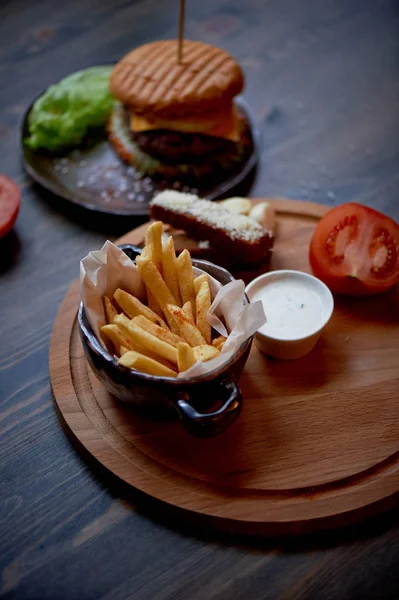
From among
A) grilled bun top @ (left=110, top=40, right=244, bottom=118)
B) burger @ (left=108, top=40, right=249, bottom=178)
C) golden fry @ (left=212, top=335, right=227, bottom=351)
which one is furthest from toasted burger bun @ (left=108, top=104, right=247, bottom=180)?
golden fry @ (left=212, top=335, right=227, bottom=351)

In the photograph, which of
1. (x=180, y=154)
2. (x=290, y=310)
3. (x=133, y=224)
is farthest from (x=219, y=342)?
(x=180, y=154)

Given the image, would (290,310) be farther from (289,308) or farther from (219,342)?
(219,342)

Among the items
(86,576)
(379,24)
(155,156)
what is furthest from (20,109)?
(86,576)

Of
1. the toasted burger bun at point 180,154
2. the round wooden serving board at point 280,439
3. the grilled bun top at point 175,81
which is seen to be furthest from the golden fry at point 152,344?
the grilled bun top at point 175,81

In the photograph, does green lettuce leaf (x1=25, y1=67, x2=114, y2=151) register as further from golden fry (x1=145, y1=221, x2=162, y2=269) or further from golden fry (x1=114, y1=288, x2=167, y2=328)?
golden fry (x1=114, y1=288, x2=167, y2=328)

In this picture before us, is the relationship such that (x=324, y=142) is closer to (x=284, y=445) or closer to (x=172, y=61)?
(x=172, y=61)
